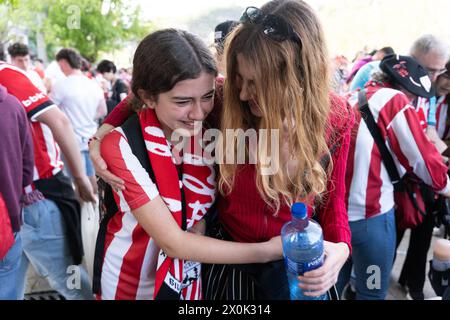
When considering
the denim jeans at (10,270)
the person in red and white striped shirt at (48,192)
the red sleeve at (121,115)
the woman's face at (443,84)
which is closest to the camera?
the red sleeve at (121,115)

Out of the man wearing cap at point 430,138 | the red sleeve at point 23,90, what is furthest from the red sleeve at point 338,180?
the red sleeve at point 23,90

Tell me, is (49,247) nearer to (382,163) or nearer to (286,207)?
(286,207)

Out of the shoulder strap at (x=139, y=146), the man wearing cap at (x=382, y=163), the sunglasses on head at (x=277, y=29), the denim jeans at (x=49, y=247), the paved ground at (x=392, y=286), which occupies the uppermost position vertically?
the sunglasses on head at (x=277, y=29)

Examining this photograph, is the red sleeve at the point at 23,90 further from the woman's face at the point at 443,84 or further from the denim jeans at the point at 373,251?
the woman's face at the point at 443,84

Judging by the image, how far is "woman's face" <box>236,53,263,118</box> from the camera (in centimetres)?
111

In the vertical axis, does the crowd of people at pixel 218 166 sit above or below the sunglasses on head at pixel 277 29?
below

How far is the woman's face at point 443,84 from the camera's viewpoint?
266 centimetres

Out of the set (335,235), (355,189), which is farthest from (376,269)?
(335,235)

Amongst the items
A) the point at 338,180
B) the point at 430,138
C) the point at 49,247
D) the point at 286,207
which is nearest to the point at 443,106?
the point at 430,138

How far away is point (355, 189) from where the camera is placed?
6.33 ft

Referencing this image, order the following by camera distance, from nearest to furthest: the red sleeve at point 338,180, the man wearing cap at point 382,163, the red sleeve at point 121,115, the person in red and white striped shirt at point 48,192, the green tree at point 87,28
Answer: the red sleeve at point 338,180, the red sleeve at point 121,115, the man wearing cap at point 382,163, the person in red and white striped shirt at point 48,192, the green tree at point 87,28

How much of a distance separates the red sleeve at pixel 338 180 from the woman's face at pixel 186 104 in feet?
1.45

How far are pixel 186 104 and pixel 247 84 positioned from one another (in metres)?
0.22
